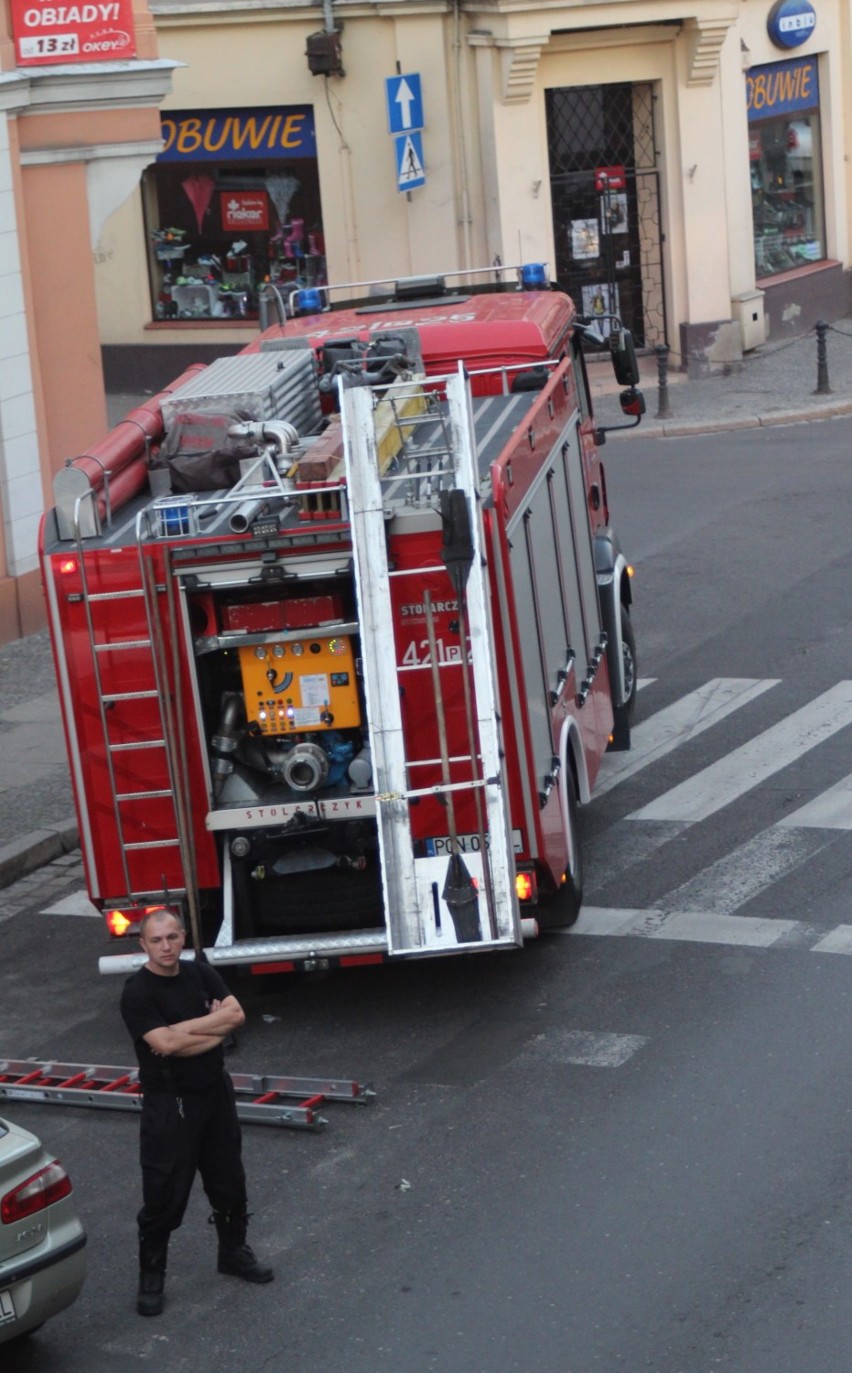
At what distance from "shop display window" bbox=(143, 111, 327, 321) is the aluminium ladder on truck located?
1957 centimetres

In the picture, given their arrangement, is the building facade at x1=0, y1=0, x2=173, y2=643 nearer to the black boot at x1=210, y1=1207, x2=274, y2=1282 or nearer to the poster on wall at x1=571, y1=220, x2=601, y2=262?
the poster on wall at x1=571, y1=220, x2=601, y2=262

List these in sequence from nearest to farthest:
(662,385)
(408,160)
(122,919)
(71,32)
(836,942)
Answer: (122,919), (836,942), (71,32), (662,385), (408,160)

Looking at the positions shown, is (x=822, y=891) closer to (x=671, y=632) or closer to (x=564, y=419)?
(x=564, y=419)

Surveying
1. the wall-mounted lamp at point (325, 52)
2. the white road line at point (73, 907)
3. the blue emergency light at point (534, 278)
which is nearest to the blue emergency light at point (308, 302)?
the blue emergency light at point (534, 278)

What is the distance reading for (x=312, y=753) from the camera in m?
9.73

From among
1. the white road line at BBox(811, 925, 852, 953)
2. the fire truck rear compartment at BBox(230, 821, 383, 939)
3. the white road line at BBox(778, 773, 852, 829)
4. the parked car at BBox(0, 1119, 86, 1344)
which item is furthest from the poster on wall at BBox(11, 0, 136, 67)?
the parked car at BBox(0, 1119, 86, 1344)

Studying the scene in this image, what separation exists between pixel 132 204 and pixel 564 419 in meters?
18.3

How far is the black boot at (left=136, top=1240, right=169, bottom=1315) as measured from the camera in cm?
737

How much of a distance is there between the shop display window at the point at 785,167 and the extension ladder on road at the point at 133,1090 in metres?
22.6

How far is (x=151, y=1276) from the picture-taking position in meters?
7.39

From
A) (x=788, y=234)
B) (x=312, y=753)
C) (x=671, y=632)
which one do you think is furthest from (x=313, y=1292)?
(x=788, y=234)

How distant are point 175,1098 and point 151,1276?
0.69m

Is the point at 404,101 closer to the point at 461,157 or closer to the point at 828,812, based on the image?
the point at 461,157

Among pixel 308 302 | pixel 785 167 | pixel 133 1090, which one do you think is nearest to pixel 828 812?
pixel 133 1090
